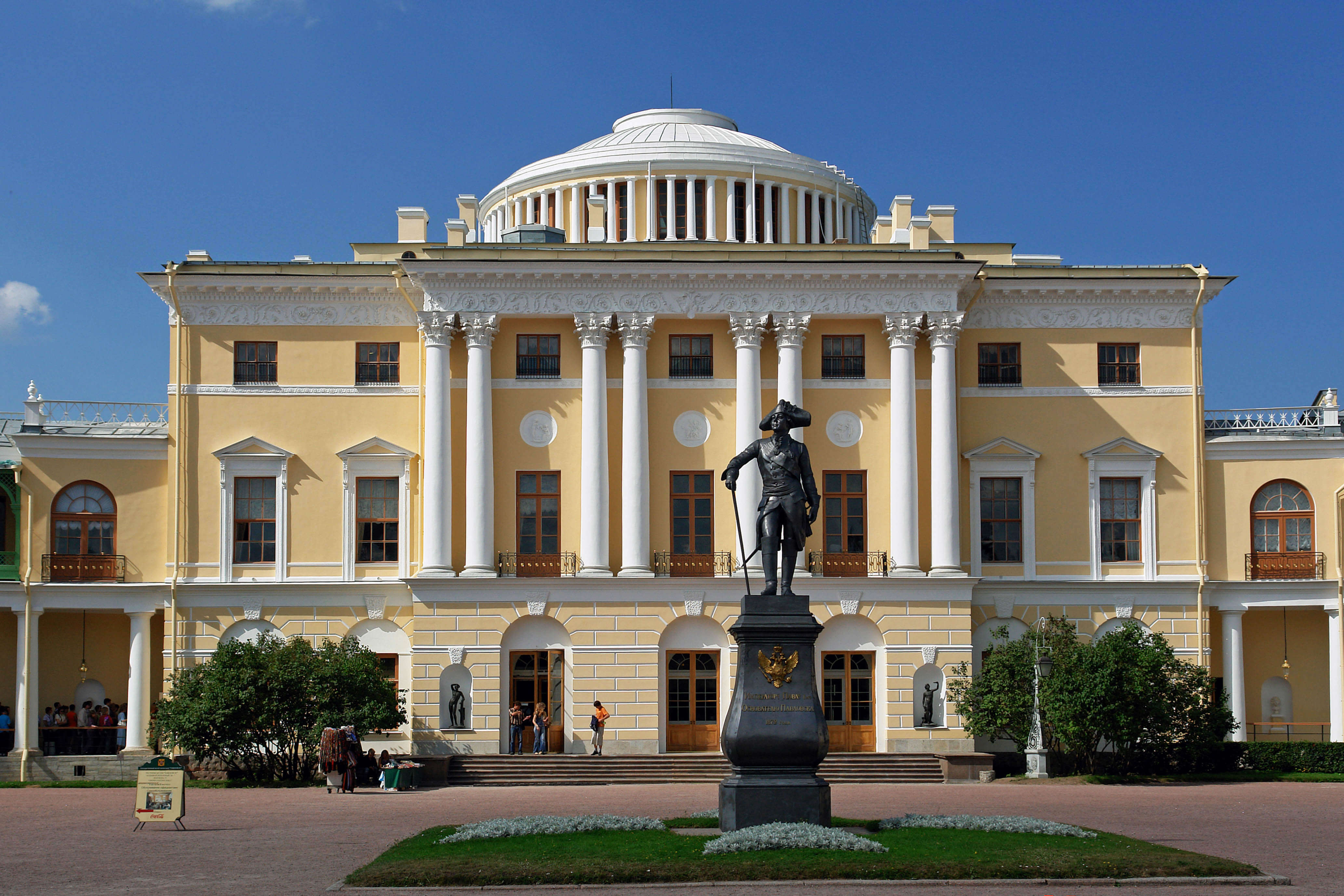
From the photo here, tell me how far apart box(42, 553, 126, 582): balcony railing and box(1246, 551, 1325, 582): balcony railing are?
3236 cm

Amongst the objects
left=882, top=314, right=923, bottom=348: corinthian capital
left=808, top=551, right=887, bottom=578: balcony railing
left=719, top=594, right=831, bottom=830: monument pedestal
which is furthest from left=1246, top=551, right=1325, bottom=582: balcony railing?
left=719, top=594, right=831, bottom=830: monument pedestal

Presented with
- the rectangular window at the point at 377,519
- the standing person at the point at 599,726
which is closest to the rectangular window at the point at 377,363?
the rectangular window at the point at 377,519

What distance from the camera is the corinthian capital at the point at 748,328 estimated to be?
43.5 meters

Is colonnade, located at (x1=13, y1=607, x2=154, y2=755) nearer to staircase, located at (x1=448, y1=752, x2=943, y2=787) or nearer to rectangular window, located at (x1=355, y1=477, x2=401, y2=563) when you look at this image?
rectangular window, located at (x1=355, y1=477, x2=401, y2=563)

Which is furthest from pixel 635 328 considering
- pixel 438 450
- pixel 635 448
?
pixel 438 450

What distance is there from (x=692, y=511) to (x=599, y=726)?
21.7ft

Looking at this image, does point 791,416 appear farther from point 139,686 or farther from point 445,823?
point 139,686

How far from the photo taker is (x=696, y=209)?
53.0 m

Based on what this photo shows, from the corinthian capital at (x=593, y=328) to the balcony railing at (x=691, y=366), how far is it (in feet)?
7.20

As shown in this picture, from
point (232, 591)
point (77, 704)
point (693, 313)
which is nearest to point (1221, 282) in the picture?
point (693, 313)

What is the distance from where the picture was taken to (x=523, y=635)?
42688 mm

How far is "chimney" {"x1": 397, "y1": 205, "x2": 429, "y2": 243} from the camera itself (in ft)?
158

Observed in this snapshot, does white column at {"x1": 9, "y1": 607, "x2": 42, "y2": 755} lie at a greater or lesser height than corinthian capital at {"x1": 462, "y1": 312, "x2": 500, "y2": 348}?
lesser

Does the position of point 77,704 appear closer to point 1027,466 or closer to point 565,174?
point 565,174
